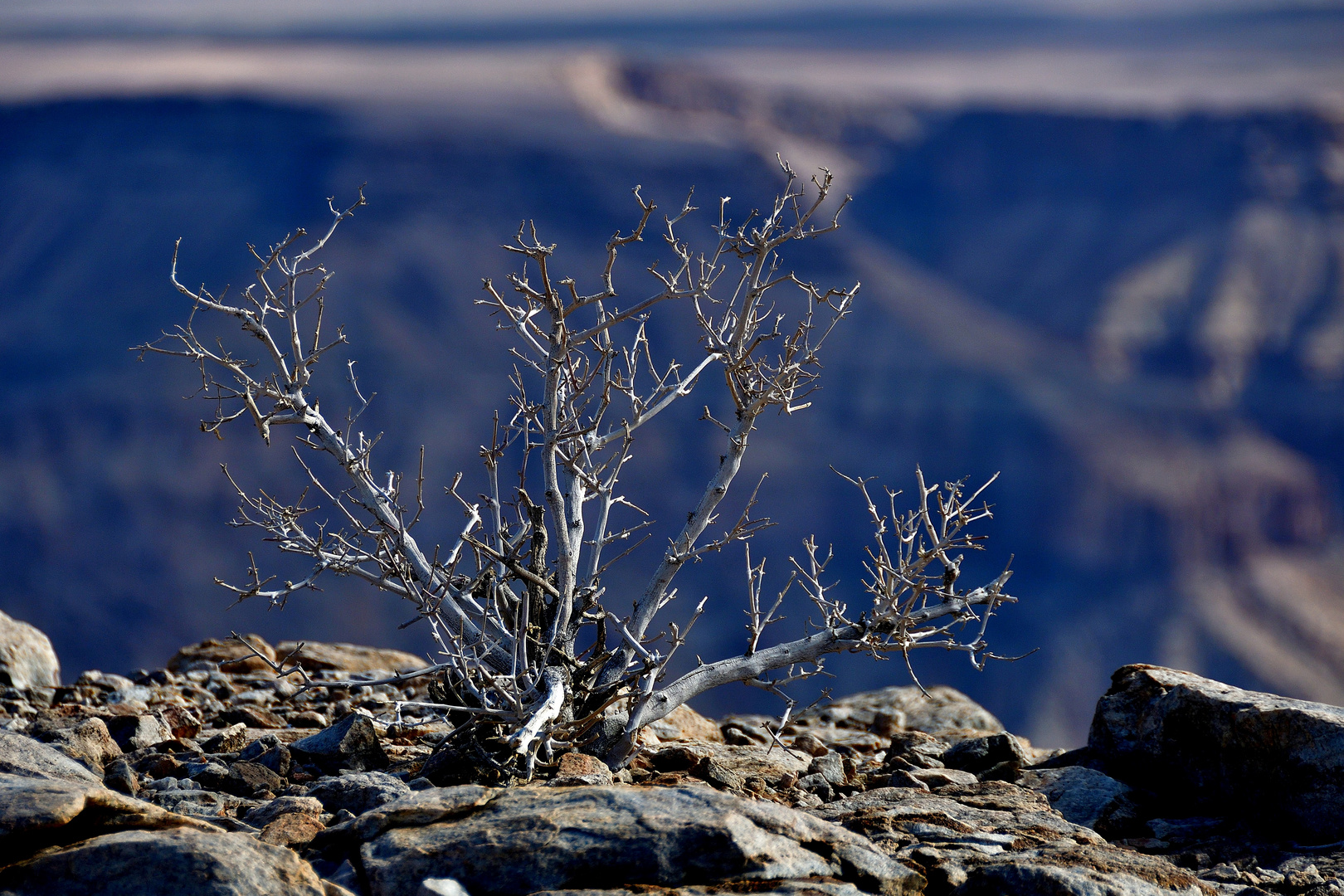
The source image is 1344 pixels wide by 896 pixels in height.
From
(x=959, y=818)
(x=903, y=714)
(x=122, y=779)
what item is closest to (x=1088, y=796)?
(x=959, y=818)

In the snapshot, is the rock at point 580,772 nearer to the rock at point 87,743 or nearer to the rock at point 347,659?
the rock at point 87,743

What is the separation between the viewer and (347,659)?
12.2 metres

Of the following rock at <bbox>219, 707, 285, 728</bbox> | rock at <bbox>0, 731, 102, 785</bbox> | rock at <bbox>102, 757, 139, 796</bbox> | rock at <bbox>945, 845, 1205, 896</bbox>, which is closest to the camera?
rock at <bbox>945, 845, 1205, 896</bbox>

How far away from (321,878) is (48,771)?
2243 mm

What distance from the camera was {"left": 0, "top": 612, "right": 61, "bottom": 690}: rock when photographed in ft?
33.0

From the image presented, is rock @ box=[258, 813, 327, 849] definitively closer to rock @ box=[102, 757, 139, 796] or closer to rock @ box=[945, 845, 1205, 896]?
Answer: rock @ box=[102, 757, 139, 796]

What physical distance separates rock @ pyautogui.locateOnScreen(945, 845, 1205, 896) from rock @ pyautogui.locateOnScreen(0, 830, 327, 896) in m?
2.87

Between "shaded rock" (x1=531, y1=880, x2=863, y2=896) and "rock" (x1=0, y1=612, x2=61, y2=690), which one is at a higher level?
"rock" (x1=0, y1=612, x2=61, y2=690)

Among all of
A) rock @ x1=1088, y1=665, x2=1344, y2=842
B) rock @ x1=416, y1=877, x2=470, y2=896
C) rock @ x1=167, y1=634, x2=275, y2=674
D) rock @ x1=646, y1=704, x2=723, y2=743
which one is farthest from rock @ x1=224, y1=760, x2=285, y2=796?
rock @ x1=1088, y1=665, x2=1344, y2=842

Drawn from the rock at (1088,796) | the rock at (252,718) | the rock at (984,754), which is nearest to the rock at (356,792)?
the rock at (252,718)

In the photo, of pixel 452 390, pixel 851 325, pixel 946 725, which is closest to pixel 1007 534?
pixel 851 325

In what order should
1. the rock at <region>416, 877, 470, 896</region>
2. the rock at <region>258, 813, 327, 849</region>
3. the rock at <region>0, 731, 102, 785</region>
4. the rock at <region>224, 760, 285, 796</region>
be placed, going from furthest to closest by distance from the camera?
the rock at <region>224, 760, 285, 796</region>, the rock at <region>0, 731, 102, 785</region>, the rock at <region>258, 813, 327, 849</region>, the rock at <region>416, 877, 470, 896</region>

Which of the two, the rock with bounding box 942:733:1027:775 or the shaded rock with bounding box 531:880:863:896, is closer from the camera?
the shaded rock with bounding box 531:880:863:896

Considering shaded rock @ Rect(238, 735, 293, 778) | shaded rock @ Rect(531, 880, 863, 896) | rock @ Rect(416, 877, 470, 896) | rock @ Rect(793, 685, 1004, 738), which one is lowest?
shaded rock @ Rect(531, 880, 863, 896)
